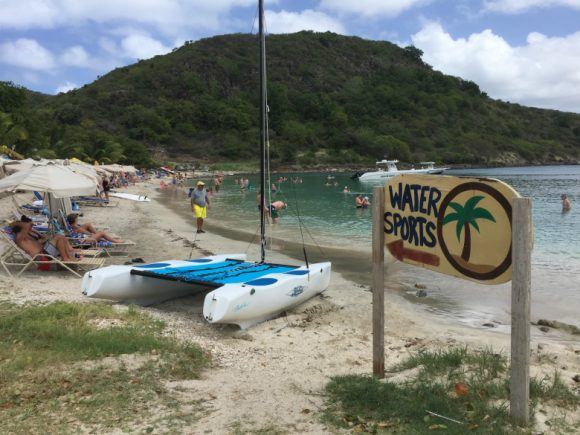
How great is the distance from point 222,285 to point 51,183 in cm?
408

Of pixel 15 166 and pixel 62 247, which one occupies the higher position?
pixel 15 166

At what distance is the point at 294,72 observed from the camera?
13750cm

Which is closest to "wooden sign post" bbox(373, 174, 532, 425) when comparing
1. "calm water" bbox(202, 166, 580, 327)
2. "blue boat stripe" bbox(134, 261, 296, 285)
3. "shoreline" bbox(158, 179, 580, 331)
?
"blue boat stripe" bbox(134, 261, 296, 285)

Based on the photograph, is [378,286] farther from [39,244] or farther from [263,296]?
[39,244]

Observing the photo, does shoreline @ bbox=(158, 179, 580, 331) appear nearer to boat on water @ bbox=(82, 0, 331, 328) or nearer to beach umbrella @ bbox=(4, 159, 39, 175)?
boat on water @ bbox=(82, 0, 331, 328)

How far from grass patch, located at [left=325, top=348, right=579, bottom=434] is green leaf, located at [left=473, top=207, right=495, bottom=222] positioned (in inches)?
56.8

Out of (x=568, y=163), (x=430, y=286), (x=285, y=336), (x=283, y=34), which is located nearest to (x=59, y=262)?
(x=285, y=336)

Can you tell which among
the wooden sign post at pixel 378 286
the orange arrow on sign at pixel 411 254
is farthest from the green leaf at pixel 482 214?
the wooden sign post at pixel 378 286

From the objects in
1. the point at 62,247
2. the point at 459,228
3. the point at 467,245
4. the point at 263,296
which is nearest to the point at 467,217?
the point at 459,228

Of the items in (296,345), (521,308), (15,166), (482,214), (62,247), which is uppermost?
(15,166)

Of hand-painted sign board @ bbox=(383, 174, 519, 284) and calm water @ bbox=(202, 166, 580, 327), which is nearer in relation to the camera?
hand-painted sign board @ bbox=(383, 174, 519, 284)

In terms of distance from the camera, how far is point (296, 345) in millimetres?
6113

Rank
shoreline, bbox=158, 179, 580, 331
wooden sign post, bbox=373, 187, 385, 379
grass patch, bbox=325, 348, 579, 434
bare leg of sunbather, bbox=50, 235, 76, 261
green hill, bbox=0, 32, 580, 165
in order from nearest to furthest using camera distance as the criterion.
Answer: grass patch, bbox=325, 348, 579, 434 → wooden sign post, bbox=373, 187, 385, 379 → shoreline, bbox=158, 179, 580, 331 → bare leg of sunbather, bbox=50, 235, 76, 261 → green hill, bbox=0, 32, 580, 165

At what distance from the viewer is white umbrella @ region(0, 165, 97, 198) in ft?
27.6
